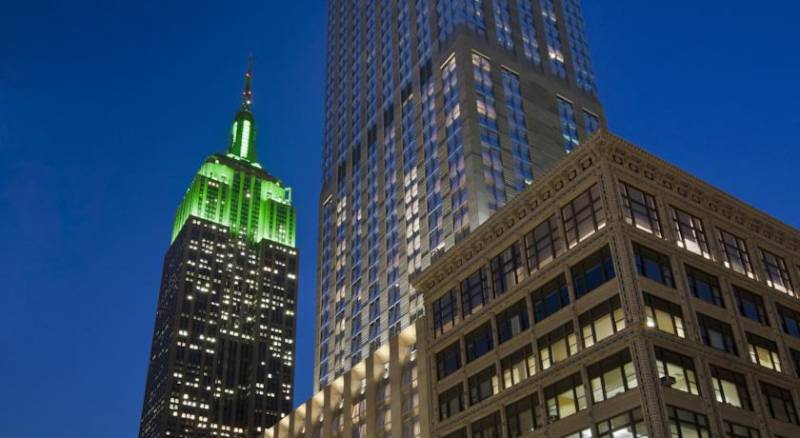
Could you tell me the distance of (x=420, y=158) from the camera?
10938cm

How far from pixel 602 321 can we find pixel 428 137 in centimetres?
5784

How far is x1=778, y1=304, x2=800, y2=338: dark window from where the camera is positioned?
63594 mm

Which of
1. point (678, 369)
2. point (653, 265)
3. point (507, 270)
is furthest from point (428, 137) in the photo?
point (678, 369)

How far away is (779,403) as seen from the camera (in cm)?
5706

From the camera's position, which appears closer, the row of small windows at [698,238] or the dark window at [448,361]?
the row of small windows at [698,238]

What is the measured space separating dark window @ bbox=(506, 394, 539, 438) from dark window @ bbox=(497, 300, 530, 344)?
5312mm

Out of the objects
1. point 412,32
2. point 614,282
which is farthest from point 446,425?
point 412,32

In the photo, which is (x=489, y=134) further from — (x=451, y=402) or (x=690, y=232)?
(x=451, y=402)

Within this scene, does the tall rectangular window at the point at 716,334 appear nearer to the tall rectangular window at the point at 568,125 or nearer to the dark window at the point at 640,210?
the dark window at the point at 640,210

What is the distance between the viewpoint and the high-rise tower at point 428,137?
10081cm

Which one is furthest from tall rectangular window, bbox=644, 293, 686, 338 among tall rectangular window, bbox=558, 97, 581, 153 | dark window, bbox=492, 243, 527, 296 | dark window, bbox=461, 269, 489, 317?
tall rectangular window, bbox=558, 97, 581, 153

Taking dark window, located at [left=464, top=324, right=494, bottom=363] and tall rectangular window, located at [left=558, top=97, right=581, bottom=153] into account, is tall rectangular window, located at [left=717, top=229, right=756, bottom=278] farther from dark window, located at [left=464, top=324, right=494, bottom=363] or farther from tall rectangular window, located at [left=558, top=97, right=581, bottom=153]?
tall rectangular window, located at [left=558, top=97, right=581, bottom=153]

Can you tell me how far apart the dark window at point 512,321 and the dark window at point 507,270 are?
1992 mm

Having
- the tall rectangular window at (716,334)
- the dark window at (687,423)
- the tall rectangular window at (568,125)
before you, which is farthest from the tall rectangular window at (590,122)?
the dark window at (687,423)
